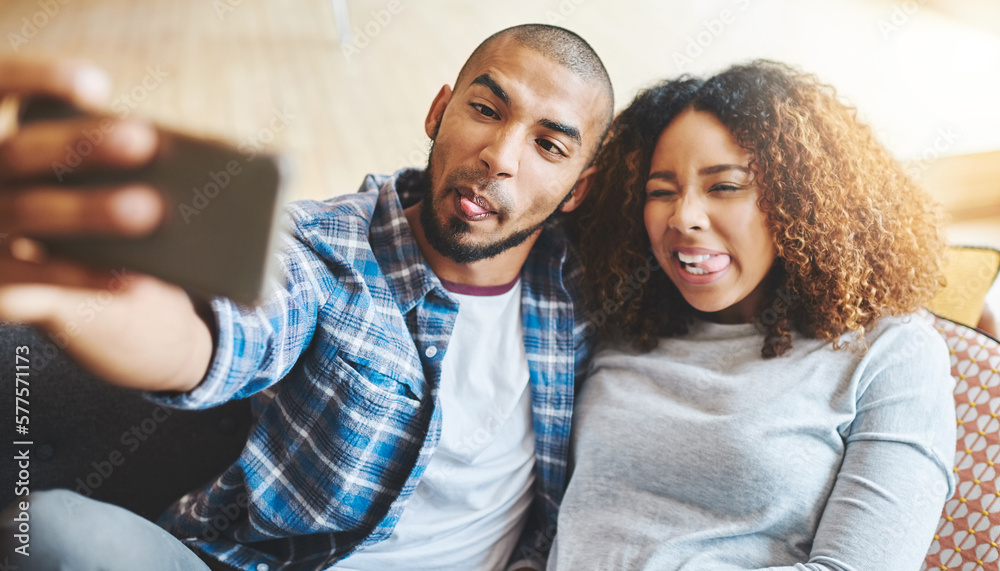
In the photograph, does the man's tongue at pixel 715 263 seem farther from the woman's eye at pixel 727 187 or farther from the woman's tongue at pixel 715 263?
the woman's eye at pixel 727 187

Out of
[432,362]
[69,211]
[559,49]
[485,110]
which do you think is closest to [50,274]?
[69,211]

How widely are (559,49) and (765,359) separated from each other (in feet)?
2.13

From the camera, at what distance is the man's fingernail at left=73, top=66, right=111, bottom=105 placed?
0.44m

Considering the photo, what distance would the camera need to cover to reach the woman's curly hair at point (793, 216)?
107 cm

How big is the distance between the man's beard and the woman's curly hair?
9.9 inches

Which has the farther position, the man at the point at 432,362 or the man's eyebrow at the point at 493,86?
the man's eyebrow at the point at 493,86

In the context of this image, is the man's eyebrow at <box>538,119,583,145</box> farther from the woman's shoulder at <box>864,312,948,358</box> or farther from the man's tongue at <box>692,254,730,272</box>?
the woman's shoulder at <box>864,312,948,358</box>

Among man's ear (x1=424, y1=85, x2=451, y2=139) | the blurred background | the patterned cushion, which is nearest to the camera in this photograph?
the patterned cushion

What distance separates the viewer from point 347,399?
0.95 metres

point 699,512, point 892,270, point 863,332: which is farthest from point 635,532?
point 892,270

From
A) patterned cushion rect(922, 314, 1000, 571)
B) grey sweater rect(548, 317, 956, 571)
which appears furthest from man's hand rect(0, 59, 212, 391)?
patterned cushion rect(922, 314, 1000, 571)

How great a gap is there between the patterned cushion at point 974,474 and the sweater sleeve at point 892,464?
0.09 m

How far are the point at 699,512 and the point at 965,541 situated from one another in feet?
1.45

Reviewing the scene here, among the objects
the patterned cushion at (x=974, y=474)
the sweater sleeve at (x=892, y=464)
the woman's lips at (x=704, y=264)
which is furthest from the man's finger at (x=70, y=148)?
the patterned cushion at (x=974, y=474)
